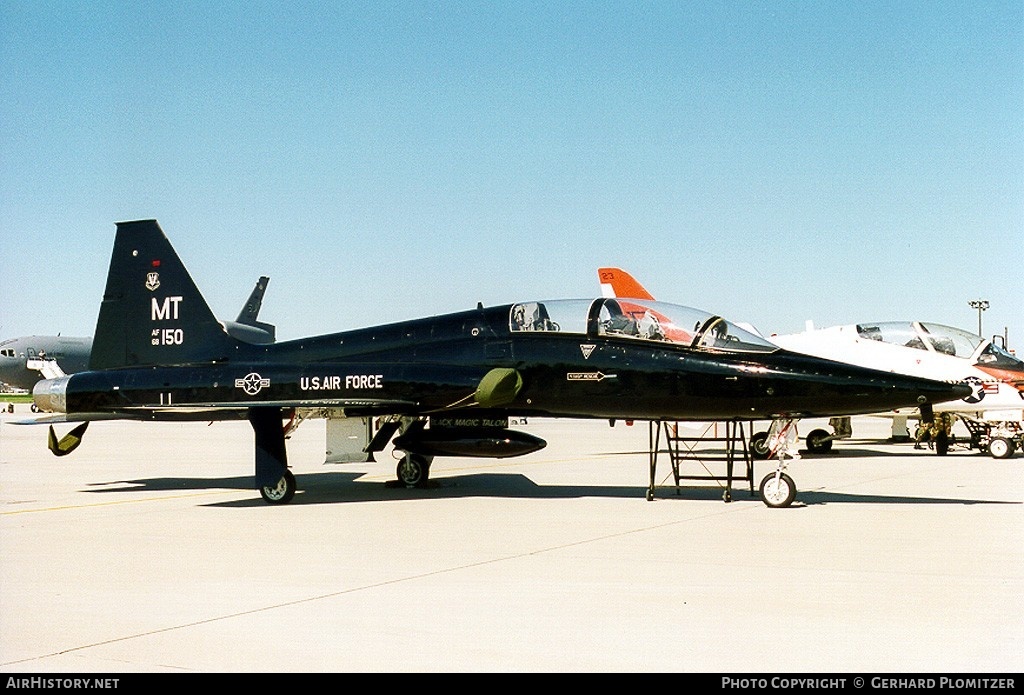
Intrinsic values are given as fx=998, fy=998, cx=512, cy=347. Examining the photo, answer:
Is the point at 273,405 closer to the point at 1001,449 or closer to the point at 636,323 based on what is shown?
the point at 636,323

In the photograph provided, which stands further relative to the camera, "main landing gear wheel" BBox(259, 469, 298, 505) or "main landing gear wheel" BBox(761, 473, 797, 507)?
"main landing gear wheel" BBox(259, 469, 298, 505)

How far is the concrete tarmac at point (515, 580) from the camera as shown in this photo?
17.0 ft

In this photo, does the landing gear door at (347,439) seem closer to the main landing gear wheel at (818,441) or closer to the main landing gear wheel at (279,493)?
the main landing gear wheel at (279,493)

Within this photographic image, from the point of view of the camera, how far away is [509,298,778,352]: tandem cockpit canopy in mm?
12266

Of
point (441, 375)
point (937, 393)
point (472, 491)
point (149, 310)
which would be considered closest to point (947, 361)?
point (937, 393)

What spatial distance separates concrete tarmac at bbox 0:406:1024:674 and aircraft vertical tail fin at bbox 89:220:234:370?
210 centimetres

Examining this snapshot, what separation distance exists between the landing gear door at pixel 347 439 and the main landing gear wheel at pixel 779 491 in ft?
19.2

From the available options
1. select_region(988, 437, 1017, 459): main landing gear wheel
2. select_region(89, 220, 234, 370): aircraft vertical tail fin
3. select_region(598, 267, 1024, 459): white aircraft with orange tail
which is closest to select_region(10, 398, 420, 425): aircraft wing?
select_region(89, 220, 234, 370): aircraft vertical tail fin

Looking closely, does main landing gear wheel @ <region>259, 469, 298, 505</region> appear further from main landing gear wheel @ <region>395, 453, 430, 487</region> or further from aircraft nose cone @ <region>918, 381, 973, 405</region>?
aircraft nose cone @ <region>918, 381, 973, 405</region>

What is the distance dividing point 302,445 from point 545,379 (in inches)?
663

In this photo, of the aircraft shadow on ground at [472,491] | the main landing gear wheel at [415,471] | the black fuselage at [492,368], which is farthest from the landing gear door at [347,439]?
the black fuselage at [492,368]

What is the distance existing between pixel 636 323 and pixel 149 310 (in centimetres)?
744

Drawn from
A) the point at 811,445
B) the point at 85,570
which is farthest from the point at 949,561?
the point at 811,445

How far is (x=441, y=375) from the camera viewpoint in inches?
520
